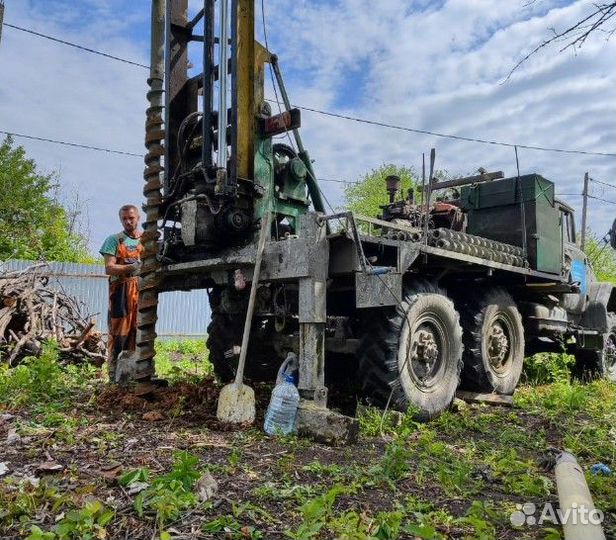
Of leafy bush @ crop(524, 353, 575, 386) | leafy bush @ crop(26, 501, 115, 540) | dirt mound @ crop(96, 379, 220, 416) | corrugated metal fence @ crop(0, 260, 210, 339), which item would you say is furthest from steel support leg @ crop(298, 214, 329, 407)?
corrugated metal fence @ crop(0, 260, 210, 339)

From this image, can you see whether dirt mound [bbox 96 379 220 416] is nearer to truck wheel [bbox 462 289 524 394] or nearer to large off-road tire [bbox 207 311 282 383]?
large off-road tire [bbox 207 311 282 383]

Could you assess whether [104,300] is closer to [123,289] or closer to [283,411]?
[123,289]

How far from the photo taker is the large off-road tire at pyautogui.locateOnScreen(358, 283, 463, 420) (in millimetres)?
5117

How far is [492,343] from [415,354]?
6.34 ft

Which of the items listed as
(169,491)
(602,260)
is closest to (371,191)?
(602,260)

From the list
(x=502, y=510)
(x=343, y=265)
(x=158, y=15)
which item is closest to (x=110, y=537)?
(x=502, y=510)

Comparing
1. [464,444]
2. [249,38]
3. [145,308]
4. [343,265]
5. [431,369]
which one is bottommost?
[464,444]

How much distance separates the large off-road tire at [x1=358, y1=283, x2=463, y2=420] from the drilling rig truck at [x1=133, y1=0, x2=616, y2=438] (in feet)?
0.04

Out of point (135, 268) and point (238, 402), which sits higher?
point (135, 268)

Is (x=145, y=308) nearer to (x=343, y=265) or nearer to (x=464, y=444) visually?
(x=343, y=265)

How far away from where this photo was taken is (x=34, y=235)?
2483 centimetres

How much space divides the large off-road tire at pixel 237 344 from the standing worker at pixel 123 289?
3.08ft

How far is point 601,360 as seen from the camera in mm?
9711

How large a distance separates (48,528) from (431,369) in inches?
158
